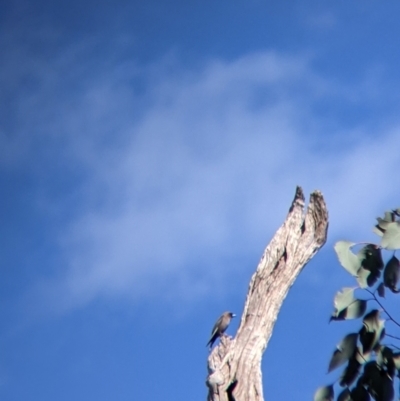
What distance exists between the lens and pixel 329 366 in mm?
3760

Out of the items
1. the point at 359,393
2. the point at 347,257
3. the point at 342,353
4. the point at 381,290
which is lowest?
the point at 359,393

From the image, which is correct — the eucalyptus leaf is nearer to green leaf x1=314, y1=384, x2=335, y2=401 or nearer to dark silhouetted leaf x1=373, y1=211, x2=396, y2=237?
dark silhouetted leaf x1=373, y1=211, x2=396, y2=237

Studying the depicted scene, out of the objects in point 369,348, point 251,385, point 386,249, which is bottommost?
point 251,385

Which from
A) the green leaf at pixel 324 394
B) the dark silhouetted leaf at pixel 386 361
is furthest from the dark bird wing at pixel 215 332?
the dark silhouetted leaf at pixel 386 361

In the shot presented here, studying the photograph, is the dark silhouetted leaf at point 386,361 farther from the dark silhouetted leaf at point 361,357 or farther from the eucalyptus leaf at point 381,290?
the eucalyptus leaf at point 381,290

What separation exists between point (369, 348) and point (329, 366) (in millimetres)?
166

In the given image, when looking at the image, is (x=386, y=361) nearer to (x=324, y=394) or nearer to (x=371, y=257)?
(x=324, y=394)

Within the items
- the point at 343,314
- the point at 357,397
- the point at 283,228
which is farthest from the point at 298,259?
the point at 357,397

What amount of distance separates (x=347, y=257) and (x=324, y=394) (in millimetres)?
521

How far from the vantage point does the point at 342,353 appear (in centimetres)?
375

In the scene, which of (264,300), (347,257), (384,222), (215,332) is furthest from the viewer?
(384,222)

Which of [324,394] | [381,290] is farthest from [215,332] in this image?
[381,290]

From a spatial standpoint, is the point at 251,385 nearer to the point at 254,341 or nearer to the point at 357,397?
the point at 254,341

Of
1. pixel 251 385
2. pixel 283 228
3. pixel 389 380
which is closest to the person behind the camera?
pixel 251 385
